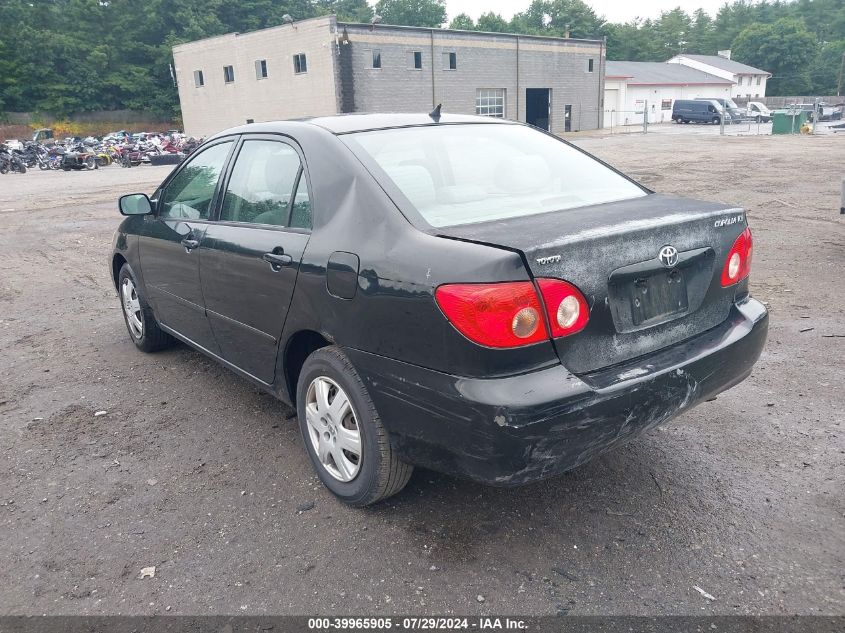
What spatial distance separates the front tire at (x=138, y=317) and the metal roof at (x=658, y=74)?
60.6m

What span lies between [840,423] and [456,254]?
105 inches

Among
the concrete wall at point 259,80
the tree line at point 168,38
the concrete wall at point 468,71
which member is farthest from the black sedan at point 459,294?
the tree line at point 168,38

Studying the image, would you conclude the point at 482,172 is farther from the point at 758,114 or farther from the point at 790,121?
the point at 758,114

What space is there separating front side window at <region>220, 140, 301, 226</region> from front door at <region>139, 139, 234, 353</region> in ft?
0.75

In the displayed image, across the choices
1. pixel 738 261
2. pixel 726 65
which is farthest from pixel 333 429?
pixel 726 65

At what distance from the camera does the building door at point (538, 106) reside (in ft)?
165

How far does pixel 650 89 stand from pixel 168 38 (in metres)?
48.8

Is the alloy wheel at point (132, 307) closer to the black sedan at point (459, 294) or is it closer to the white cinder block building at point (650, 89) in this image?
Result: the black sedan at point (459, 294)

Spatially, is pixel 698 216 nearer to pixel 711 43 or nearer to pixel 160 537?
pixel 160 537

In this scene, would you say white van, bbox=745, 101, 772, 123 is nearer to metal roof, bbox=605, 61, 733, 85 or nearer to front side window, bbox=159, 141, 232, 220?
metal roof, bbox=605, 61, 733, 85

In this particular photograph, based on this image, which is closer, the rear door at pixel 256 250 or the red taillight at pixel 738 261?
the red taillight at pixel 738 261

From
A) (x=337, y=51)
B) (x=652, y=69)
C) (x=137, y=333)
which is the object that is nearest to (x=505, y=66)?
(x=337, y=51)

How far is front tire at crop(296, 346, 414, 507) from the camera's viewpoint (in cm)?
285

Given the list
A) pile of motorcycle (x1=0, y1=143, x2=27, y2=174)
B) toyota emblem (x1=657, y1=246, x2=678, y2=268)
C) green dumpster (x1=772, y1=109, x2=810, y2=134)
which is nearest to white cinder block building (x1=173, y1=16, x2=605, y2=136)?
pile of motorcycle (x1=0, y1=143, x2=27, y2=174)
